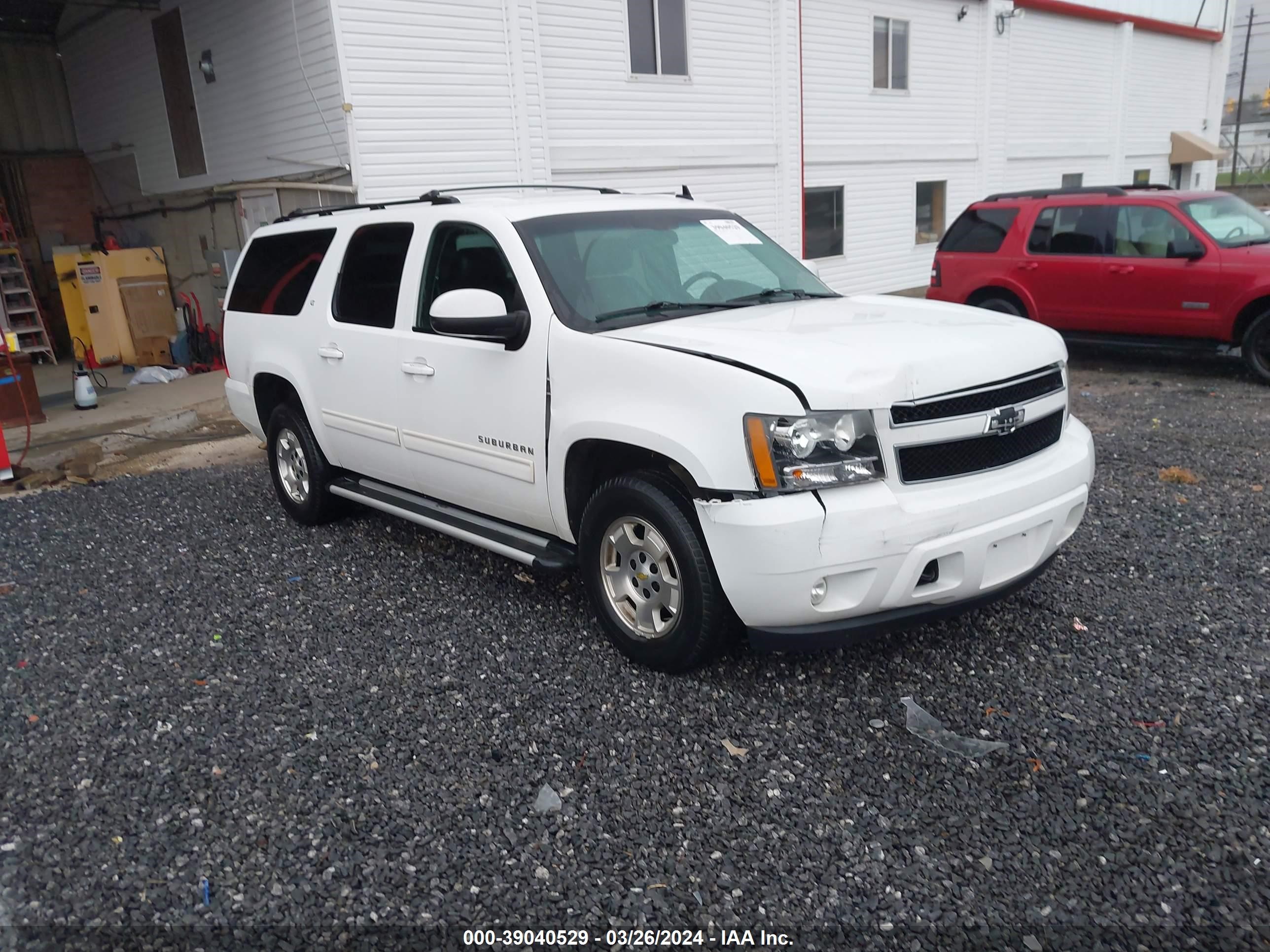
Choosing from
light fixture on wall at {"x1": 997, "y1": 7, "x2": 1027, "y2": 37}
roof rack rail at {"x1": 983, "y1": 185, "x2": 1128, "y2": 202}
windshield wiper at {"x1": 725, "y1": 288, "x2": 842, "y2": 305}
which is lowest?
windshield wiper at {"x1": 725, "y1": 288, "x2": 842, "y2": 305}

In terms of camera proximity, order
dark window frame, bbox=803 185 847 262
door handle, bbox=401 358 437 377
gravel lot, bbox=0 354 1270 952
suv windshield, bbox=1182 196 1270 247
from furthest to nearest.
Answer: dark window frame, bbox=803 185 847 262, suv windshield, bbox=1182 196 1270 247, door handle, bbox=401 358 437 377, gravel lot, bbox=0 354 1270 952

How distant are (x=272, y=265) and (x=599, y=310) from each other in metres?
2.88

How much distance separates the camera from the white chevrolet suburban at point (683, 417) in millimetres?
3311

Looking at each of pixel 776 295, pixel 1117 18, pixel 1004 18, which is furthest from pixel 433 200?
pixel 1117 18

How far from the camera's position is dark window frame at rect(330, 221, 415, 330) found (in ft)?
16.0

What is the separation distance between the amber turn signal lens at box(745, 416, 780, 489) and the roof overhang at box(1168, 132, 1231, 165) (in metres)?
26.4

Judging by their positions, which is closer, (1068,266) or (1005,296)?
(1068,266)

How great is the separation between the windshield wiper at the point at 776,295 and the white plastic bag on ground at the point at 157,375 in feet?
29.8

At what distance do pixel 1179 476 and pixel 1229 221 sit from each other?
15.1ft

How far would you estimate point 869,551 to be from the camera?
10.7 ft

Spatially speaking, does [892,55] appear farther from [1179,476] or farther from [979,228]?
[1179,476]

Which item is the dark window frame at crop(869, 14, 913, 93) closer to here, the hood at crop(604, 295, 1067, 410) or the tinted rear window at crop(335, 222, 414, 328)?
the tinted rear window at crop(335, 222, 414, 328)

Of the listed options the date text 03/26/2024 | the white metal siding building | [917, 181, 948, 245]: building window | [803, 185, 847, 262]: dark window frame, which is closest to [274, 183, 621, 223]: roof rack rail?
the date text 03/26/2024

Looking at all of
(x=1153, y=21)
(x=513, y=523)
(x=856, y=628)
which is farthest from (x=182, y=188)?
(x=1153, y=21)
